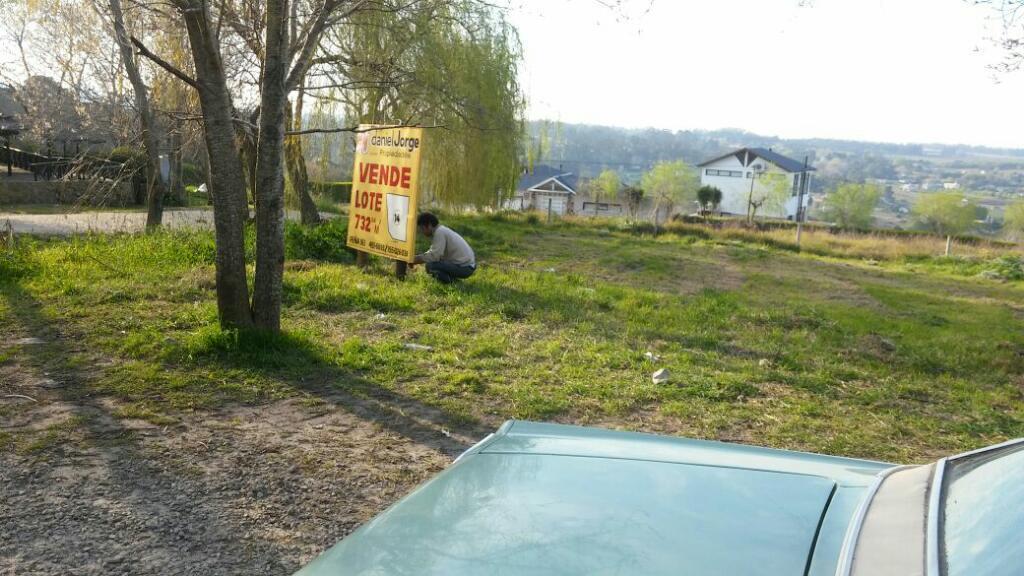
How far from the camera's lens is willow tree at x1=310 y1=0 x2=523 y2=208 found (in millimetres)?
16094

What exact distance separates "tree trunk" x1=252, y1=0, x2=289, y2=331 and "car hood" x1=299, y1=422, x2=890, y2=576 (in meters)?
4.78

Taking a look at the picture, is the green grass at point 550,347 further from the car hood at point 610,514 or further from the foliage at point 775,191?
the foliage at point 775,191

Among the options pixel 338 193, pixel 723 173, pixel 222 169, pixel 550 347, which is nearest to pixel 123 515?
pixel 222 169

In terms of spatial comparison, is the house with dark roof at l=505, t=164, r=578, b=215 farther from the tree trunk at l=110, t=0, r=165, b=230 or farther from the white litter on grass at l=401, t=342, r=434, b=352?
the white litter on grass at l=401, t=342, r=434, b=352

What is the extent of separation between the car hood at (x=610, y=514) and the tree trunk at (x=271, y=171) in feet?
15.7

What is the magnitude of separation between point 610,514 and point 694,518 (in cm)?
20

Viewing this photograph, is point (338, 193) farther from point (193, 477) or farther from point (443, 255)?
point (193, 477)

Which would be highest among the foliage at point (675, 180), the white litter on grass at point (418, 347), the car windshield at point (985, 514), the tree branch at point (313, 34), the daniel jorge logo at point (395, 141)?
the foliage at point (675, 180)

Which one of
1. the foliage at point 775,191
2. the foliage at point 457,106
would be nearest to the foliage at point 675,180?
the foliage at point 775,191

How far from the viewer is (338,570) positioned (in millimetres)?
1782

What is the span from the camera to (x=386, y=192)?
10.4 m

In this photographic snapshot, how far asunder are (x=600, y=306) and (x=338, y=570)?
8.04m

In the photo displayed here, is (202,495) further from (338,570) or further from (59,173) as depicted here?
(59,173)

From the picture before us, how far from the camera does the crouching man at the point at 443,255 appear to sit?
10203 mm
